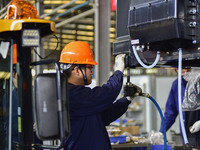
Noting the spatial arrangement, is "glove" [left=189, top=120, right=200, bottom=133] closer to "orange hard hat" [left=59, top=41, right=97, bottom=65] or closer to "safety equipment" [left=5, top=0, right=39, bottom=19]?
"orange hard hat" [left=59, top=41, right=97, bottom=65]

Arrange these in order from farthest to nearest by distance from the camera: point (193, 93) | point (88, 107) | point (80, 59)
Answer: point (193, 93) < point (80, 59) < point (88, 107)

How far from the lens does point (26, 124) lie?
7.64ft

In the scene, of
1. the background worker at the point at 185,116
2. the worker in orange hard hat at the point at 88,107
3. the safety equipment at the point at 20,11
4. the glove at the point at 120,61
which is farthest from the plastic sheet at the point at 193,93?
the safety equipment at the point at 20,11

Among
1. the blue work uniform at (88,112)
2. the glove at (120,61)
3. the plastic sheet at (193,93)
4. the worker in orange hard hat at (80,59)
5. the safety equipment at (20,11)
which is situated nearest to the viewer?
the safety equipment at (20,11)

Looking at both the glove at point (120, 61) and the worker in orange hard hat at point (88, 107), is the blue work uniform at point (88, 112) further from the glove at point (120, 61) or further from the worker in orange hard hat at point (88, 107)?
the glove at point (120, 61)

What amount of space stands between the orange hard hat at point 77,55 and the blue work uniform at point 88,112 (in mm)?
309

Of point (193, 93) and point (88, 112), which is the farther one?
point (193, 93)

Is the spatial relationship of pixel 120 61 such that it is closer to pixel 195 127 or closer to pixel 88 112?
pixel 88 112

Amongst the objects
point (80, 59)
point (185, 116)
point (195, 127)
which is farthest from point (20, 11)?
point (185, 116)

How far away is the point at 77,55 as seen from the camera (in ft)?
11.7

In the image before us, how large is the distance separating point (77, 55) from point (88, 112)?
61cm

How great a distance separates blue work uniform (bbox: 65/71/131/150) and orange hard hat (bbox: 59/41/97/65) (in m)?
0.31

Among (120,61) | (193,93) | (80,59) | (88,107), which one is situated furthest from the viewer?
(193,93)

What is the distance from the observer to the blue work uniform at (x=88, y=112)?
328 centimetres
